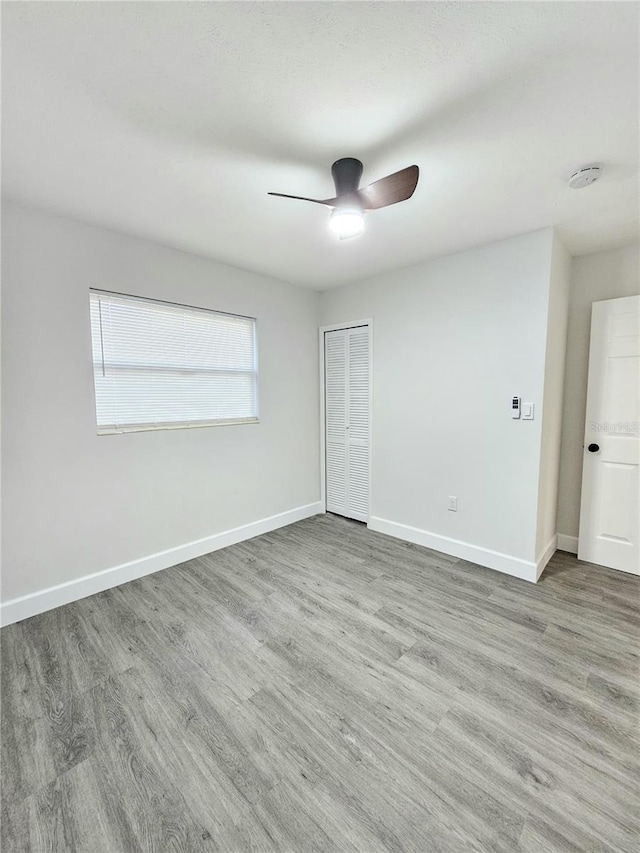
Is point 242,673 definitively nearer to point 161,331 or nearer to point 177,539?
point 177,539

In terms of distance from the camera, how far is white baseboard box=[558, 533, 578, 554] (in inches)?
123

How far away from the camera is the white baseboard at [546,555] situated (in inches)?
107

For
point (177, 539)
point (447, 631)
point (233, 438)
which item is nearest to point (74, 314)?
point (233, 438)

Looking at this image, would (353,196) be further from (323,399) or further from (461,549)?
(461,549)

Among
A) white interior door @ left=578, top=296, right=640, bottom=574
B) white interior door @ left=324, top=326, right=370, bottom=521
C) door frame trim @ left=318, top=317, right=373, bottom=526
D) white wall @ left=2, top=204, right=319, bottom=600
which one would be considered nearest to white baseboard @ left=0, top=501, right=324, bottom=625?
white wall @ left=2, top=204, right=319, bottom=600

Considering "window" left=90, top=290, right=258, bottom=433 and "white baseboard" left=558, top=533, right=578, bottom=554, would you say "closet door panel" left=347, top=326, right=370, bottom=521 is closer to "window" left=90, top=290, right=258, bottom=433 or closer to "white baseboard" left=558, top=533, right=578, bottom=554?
"window" left=90, top=290, right=258, bottom=433

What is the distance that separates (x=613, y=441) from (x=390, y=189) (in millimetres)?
2664

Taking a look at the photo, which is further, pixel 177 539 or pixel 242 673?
pixel 177 539

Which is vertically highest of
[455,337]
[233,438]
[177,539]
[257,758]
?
[455,337]

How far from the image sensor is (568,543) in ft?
10.3

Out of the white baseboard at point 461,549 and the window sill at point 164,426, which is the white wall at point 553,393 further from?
the window sill at point 164,426

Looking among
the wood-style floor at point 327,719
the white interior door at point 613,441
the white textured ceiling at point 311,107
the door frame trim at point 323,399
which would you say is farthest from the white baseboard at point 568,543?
the white textured ceiling at point 311,107

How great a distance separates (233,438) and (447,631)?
2273mm

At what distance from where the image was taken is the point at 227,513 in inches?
130
